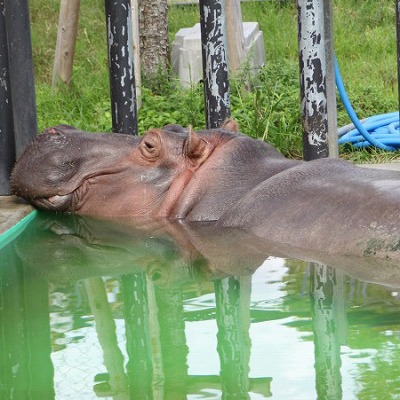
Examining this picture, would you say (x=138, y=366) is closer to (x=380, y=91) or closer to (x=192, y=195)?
(x=192, y=195)

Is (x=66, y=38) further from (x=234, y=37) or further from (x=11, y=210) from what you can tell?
(x=11, y=210)

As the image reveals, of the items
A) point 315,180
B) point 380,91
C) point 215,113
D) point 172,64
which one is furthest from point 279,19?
point 315,180

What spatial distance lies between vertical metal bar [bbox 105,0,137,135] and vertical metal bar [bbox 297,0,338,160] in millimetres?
641

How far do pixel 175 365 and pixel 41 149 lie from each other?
1.96m

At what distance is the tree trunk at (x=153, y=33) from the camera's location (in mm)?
7652

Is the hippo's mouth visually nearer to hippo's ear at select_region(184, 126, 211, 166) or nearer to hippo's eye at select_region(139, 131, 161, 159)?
hippo's eye at select_region(139, 131, 161, 159)

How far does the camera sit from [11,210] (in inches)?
154

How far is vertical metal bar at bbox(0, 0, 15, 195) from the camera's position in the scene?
3.96 meters

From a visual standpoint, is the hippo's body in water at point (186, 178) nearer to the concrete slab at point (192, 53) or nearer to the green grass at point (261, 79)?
the green grass at point (261, 79)

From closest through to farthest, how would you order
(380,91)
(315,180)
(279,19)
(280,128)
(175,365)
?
(175,365) < (315,180) < (280,128) < (380,91) < (279,19)

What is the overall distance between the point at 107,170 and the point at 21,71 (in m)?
0.50

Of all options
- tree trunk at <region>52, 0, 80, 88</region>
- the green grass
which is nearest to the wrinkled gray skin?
the green grass

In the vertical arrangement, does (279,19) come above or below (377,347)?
above

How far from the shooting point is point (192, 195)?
385cm
